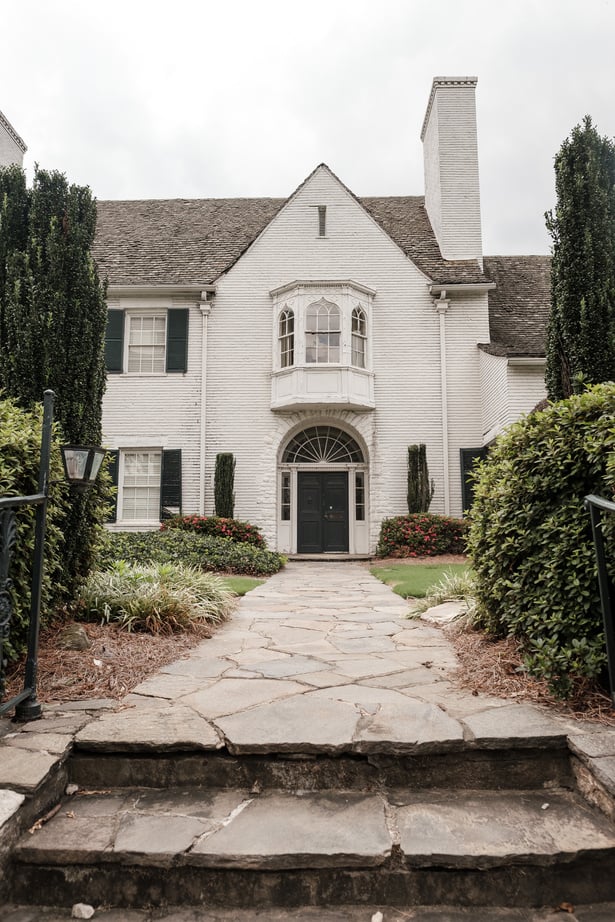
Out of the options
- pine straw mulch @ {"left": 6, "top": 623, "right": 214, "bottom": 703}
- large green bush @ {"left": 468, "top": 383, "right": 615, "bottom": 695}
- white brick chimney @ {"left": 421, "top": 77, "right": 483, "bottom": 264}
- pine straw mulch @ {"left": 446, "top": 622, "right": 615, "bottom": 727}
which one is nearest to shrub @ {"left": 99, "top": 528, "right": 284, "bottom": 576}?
pine straw mulch @ {"left": 6, "top": 623, "right": 214, "bottom": 703}

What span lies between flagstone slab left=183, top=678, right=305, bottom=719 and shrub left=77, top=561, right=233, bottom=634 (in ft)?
4.72

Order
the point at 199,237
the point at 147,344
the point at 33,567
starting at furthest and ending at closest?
1. the point at 199,237
2. the point at 147,344
3. the point at 33,567

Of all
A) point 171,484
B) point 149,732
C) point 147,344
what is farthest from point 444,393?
point 149,732

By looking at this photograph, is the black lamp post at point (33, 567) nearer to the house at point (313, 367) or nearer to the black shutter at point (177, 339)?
the house at point (313, 367)

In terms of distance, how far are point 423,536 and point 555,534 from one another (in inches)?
387

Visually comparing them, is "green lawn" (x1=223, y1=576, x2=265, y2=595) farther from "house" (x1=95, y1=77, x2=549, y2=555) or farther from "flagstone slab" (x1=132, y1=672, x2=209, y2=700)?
"house" (x1=95, y1=77, x2=549, y2=555)

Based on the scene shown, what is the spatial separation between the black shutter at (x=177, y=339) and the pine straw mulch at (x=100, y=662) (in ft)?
35.7

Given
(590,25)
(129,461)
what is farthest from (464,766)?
(129,461)

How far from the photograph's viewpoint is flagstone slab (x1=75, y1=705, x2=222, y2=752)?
2393mm

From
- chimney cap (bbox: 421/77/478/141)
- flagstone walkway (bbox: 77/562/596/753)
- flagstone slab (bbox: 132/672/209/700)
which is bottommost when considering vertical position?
flagstone slab (bbox: 132/672/209/700)

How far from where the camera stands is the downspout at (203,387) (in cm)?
1425

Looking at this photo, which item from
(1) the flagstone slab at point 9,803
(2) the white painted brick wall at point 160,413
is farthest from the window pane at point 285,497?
(1) the flagstone slab at point 9,803

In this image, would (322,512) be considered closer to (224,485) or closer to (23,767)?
(224,485)

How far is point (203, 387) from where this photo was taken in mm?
14500
